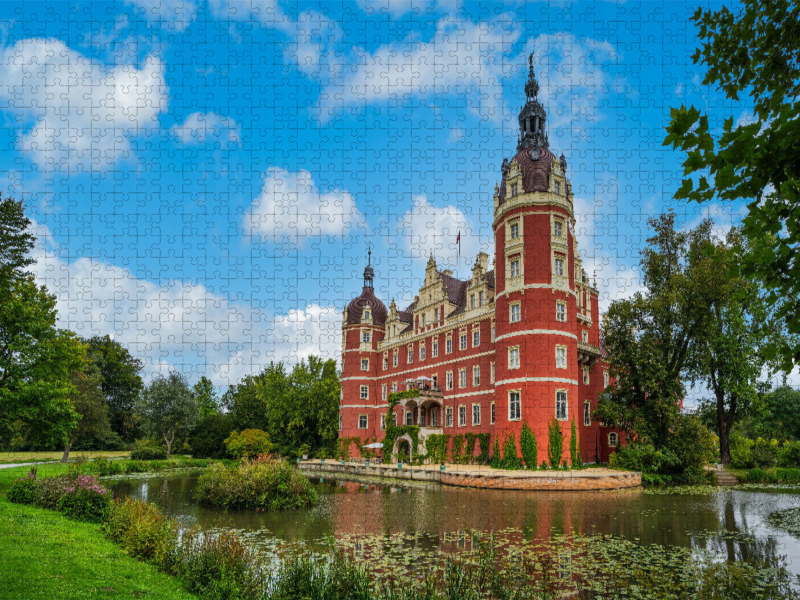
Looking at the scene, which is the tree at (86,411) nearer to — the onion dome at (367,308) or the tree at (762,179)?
the onion dome at (367,308)

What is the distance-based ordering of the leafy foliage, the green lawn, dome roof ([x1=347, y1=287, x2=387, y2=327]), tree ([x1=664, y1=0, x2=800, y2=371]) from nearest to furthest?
tree ([x1=664, y1=0, x2=800, y2=371])
the green lawn
the leafy foliage
dome roof ([x1=347, y1=287, x2=387, y2=327])

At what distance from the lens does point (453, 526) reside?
16.6 metres

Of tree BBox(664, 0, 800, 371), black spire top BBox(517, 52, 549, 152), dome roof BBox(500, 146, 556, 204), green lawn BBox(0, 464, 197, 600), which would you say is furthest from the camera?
black spire top BBox(517, 52, 549, 152)

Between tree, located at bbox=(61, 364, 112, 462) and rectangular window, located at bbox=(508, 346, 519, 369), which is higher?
rectangular window, located at bbox=(508, 346, 519, 369)

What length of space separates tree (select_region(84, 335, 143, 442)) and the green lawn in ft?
195

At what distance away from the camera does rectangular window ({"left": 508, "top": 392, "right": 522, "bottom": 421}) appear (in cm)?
3464

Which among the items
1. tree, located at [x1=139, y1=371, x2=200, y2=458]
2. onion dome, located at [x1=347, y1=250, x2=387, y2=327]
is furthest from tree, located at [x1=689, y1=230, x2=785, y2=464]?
tree, located at [x1=139, y1=371, x2=200, y2=458]

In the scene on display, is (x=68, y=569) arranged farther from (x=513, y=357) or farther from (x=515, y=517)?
(x=513, y=357)

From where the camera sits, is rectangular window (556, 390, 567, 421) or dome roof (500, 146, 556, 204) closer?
rectangular window (556, 390, 567, 421)

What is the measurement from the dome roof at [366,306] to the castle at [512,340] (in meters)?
1.95

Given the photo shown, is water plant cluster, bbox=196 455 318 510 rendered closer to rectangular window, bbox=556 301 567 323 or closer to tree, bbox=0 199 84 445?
tree, bbox=0 199 84 445

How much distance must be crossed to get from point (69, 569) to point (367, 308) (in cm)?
4619

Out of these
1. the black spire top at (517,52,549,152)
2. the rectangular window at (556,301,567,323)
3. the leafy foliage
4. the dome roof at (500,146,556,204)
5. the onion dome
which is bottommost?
the leafy foliage

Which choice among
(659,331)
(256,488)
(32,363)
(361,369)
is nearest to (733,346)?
(659,331)
